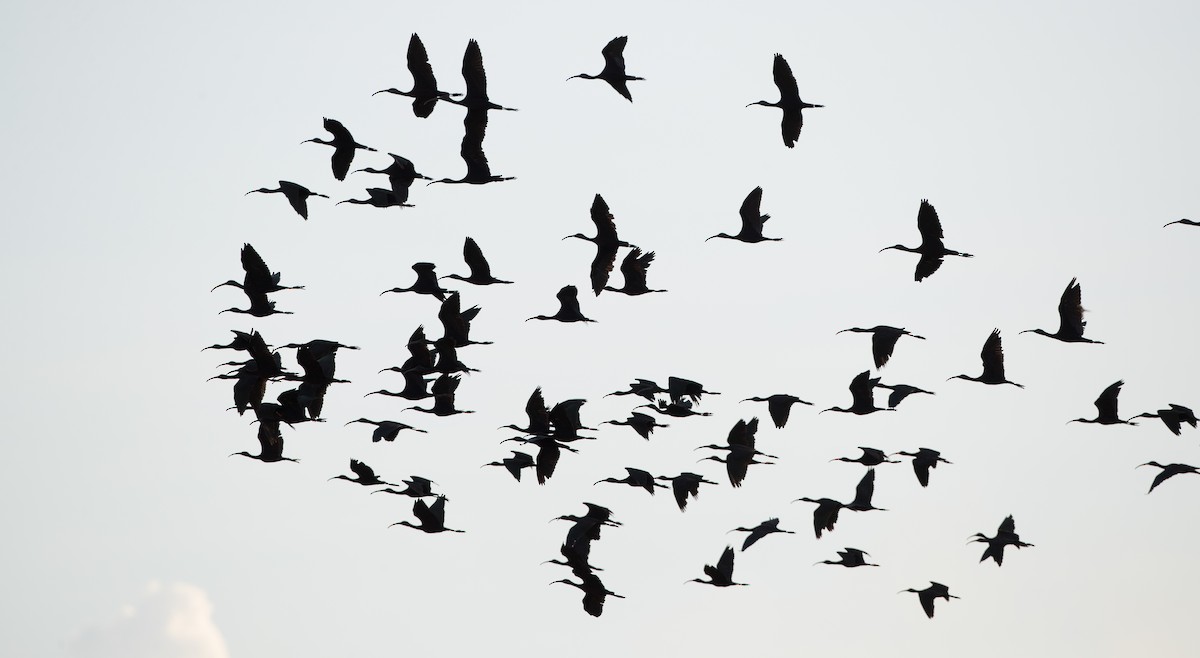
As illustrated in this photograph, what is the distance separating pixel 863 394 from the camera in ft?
152

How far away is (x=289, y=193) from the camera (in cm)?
4831

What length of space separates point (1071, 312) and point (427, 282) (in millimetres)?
14053

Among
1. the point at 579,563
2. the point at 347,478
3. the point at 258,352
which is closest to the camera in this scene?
the point at 258,352

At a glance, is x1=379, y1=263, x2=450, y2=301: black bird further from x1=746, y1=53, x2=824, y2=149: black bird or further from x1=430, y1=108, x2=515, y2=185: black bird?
x1=746, y1=53, x2=824, y2=149: black bird

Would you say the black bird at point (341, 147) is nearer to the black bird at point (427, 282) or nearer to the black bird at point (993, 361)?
the black bird at point (427, 282)

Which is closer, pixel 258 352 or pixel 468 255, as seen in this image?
pixel 258 352

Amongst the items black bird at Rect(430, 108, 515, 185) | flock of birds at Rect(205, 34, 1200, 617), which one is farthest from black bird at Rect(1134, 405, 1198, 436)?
black bird at Rect(430, 108, 515, 185)

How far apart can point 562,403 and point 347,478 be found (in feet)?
18.6

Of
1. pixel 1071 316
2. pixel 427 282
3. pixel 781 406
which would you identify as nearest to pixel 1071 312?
pixel 1071 316

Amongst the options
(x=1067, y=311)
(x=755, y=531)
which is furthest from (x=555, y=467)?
(x=1067, y=311)

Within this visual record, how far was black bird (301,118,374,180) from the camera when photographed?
46.6 m

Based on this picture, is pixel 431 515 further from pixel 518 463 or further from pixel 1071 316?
pixel 1071 316

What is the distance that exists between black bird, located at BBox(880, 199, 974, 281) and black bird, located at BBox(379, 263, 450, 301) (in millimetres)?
10554

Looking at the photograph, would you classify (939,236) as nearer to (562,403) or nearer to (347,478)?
(562,403)
